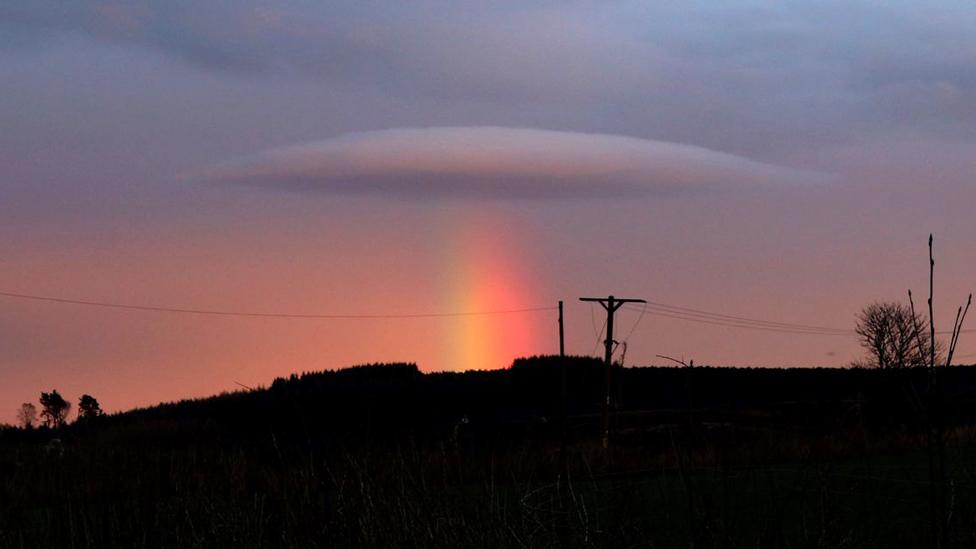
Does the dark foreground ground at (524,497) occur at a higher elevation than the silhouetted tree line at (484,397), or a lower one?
lower

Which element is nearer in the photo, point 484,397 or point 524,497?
point 524,497

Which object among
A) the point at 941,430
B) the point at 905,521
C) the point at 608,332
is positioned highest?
the point at 608,332

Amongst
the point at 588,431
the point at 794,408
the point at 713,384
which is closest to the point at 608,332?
the point at 588,431

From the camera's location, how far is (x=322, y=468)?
871cm

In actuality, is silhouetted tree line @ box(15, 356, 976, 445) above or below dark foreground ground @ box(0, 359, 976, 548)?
above

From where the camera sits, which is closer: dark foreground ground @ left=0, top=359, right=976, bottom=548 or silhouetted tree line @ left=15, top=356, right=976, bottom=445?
dark foreground ground @ left=0, top=359, right=976, bottom=548

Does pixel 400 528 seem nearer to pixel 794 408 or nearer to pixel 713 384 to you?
pixel 794 408

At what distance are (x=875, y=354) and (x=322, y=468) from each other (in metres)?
73.4

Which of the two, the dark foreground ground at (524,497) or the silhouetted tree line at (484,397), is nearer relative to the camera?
the dark foreground ground at (524,497)

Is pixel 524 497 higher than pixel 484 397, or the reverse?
pixel 484 397

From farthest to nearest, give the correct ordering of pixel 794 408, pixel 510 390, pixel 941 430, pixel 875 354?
pixel 875 354 → pixel 510 390 → pixel 794 408 → pixel 941 430

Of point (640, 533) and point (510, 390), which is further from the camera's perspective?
point (510, 390)

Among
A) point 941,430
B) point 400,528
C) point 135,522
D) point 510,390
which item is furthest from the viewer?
point 510,390

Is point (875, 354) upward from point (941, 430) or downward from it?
upward
